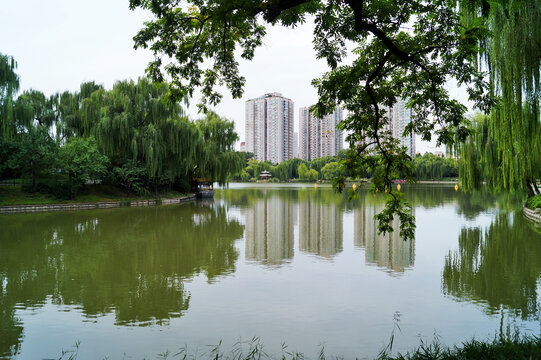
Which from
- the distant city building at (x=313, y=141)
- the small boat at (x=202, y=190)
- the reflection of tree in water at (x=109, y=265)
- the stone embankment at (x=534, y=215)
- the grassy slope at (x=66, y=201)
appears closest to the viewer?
the reflection of tree in water at (x=109, y=265)

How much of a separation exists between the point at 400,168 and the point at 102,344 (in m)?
4.07

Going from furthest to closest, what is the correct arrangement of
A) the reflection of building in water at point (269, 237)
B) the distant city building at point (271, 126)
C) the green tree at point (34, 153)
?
the distant city building at point (271, 126), the green tree at point (34, 153), the reflection of building in water at point (269, 237)

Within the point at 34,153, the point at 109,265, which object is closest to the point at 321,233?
the point at 109,265

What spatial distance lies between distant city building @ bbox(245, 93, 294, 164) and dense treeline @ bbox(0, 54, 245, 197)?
84.8 m

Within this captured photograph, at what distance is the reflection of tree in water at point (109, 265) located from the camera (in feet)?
18.4

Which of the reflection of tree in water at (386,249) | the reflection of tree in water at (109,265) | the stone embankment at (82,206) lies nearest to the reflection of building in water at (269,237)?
the reflection of tree in water at (109,265)

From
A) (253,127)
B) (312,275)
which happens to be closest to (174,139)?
(312,275)

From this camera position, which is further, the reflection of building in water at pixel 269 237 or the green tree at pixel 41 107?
the green tree at pixel 41 107

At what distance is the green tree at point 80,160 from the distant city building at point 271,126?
88932mm

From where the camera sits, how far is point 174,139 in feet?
80.6

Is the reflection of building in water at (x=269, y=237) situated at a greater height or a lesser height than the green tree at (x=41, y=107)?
lesser

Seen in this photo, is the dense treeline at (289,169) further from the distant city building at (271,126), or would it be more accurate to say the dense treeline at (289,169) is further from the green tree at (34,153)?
the green tree at (34,153)

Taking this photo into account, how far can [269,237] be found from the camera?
12.0 metres

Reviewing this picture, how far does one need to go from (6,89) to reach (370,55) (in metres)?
21.1
